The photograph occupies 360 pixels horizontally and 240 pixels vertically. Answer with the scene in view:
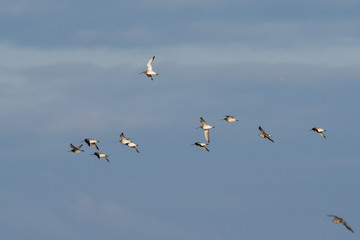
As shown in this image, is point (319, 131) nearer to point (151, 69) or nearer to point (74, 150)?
point (151, 69)

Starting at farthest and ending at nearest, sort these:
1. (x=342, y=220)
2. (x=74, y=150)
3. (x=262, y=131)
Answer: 1. (x=74, y=150)
2. (x=262, y=131)
3. (x=342, y=220)

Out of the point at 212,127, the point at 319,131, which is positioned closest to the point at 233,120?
the point at 212,127

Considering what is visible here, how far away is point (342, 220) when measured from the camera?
132000 millimetres

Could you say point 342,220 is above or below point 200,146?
below

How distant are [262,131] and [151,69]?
21.4m

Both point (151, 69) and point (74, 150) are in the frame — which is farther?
point (74, 150)

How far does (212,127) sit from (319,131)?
1837cm

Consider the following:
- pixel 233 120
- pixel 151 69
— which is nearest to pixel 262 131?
pixel 233 120

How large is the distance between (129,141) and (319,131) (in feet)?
110

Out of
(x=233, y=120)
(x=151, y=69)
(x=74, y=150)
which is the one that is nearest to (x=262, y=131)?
(x=233, y=120)

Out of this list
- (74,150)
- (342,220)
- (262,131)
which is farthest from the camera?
(74,150)

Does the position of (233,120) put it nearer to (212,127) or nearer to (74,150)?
(212,127)

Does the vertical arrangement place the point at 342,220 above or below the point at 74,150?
below

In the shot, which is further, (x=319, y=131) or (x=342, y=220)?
(x=319, y=131)
